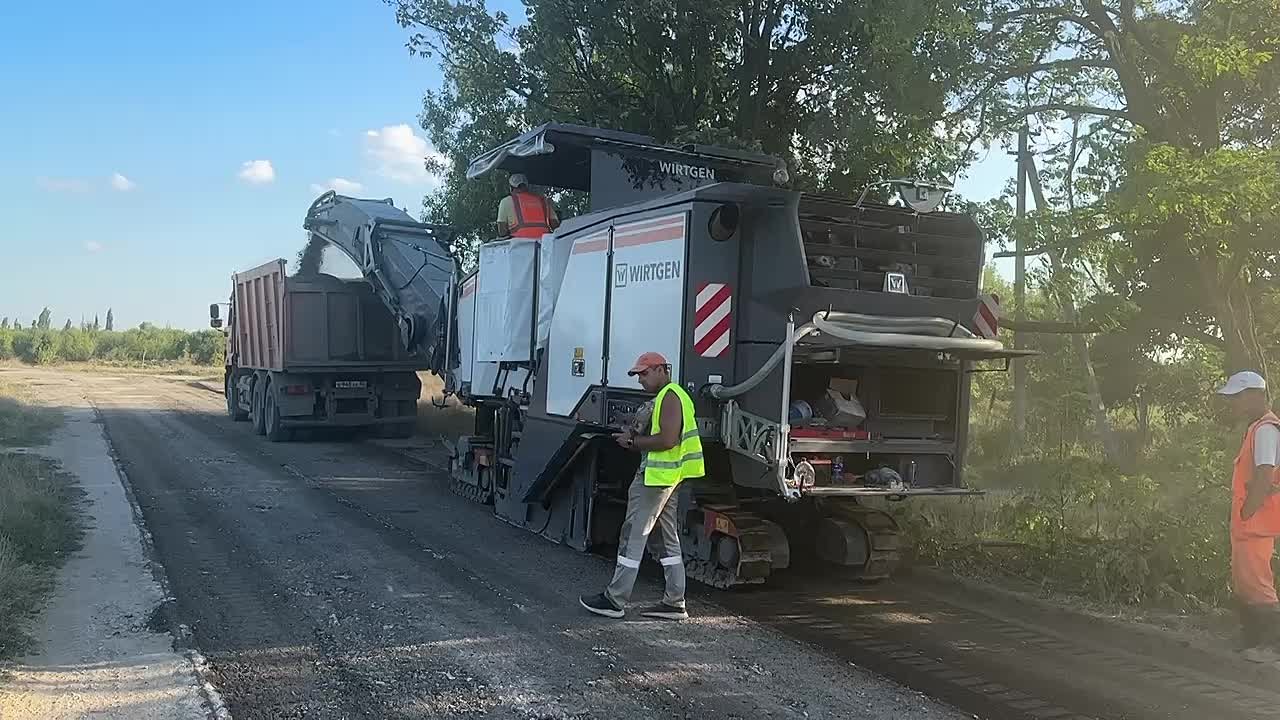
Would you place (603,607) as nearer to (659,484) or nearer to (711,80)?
(659,484)

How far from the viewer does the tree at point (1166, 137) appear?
7.27 m

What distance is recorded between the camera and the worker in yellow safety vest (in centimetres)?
657

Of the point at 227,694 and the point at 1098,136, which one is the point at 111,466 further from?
the point at 1098,136

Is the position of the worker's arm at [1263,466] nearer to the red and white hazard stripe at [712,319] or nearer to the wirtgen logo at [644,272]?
the red and white hazard stripe at [712,319]

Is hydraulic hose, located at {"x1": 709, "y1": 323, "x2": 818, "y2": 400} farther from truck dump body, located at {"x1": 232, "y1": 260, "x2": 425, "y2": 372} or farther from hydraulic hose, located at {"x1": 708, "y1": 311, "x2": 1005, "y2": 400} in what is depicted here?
truck dump body, located at {"x1": 232, "y1": 260, "x2": 425, "y2": 372}

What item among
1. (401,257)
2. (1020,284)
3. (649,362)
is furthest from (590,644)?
(401,257)

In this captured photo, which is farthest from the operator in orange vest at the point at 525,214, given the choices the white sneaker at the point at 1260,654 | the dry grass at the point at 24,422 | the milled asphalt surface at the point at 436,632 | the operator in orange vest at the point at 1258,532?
the dry grass at the point at 24,422

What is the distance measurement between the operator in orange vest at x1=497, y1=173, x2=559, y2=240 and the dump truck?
6.57m

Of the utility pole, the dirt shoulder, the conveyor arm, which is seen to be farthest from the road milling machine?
the conveyor arm

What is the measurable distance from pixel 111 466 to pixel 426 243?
5623 millimetres

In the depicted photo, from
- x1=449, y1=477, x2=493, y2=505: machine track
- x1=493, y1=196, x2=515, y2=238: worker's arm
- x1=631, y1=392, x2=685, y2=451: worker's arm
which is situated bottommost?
x1=449, y1=477, x2=493, y2=505: machine track

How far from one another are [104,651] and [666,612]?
3262 mm

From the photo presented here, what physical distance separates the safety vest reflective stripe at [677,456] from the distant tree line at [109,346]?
54.9 meters

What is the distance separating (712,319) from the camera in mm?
7070
